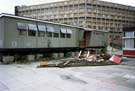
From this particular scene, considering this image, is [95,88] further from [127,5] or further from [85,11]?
[127,5]

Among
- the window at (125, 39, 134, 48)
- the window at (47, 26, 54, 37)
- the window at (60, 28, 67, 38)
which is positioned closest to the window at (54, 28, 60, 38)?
the window at (47, 26, 54, 37)

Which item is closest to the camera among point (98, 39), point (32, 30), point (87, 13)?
point (32, 30)

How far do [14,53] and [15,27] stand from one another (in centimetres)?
181

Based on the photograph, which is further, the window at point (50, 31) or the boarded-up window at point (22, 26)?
the window at point (50, 31)

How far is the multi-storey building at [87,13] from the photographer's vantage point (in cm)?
2208

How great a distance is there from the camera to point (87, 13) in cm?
2184

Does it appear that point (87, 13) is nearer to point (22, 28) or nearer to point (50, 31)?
point (50, 31)

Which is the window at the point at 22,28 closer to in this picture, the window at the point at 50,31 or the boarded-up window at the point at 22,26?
the boarded-up window at the point at 22,26

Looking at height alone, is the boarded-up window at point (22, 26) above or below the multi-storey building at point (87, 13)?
below

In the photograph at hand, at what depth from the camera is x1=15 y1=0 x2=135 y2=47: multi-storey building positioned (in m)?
22.1

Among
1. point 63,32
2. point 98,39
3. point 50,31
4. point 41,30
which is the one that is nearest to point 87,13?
point 98,39

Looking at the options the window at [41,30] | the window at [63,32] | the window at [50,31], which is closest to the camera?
the window at [41,30]

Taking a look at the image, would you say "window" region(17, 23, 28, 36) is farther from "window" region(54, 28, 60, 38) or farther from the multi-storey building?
the multi-storey building

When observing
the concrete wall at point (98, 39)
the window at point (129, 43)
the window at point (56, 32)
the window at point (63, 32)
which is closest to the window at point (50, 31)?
the window at point (56, 32)
